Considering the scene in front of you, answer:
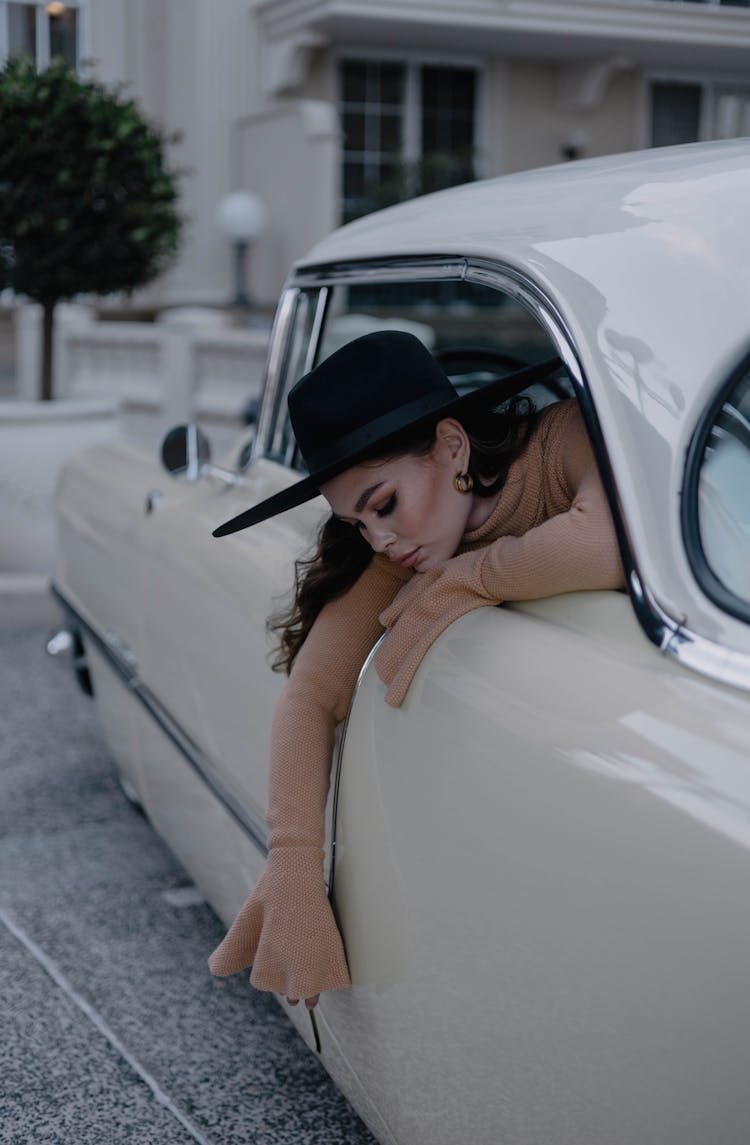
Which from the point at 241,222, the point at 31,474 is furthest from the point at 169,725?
the point at 241,222

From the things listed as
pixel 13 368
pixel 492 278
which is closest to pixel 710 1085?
pixel 492 278

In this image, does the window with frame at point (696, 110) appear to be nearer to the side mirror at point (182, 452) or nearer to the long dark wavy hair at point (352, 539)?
the side mirror at point (182, 452)

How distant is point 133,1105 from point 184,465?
1296mm

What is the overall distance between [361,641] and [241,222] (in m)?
10.5

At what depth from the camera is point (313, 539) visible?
2256 millimetres

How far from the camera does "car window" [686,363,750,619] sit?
1.49 metres

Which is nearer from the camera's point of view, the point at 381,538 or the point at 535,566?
the point at 535,566

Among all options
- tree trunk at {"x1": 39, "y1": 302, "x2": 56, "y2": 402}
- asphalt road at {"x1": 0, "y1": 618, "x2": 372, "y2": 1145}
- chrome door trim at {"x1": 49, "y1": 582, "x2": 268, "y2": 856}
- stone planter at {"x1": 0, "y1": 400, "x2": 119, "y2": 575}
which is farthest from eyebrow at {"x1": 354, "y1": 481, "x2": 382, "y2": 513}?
tree trunk at {"x1": 39, "y1": 302, "x2": 56, "y2": 402}

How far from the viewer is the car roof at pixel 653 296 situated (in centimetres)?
152

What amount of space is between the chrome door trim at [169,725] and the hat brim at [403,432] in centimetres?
68

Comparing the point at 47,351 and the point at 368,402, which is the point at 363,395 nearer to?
the point at 368,402

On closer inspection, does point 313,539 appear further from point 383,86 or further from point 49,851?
point 383,86

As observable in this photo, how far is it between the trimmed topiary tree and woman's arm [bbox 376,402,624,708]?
4.76m

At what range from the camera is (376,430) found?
5.70ft
